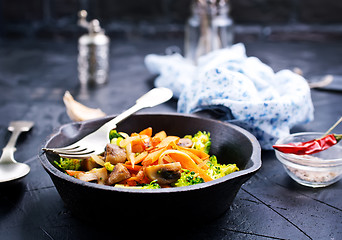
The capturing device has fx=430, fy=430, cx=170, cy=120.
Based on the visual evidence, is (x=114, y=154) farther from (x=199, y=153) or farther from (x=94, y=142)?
(x=199, y=153)

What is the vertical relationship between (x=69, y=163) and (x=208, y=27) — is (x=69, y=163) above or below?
below

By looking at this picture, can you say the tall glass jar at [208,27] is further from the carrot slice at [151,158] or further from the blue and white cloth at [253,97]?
the carrot slice at [151,158]

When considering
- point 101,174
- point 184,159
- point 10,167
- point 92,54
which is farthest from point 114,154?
point 92,54

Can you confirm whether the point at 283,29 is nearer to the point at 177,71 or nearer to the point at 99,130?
the point at 177,71

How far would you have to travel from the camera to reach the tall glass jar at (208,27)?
2188 mm

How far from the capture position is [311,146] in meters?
1.17

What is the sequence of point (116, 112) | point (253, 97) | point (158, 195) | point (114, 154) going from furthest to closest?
1. point (116, 112)
2. point (253, 97)
3. point (114, 154)
4. point (158, 195)

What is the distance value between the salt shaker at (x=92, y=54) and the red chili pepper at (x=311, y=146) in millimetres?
1213

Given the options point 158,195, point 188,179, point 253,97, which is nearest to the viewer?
point 158,195

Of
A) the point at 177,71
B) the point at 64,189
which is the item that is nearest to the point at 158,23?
the point at 177,71

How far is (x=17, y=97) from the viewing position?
195 cm

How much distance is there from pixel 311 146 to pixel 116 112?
86 cm

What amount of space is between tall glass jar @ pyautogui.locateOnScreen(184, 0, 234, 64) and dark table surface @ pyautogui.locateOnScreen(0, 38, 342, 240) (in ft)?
1.01

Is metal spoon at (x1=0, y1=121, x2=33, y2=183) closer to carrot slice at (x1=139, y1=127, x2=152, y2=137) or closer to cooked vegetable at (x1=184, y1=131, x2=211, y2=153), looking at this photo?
carrot slice at (x1=139, y1=127, x2=152, y2=137)
